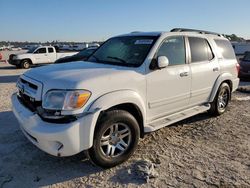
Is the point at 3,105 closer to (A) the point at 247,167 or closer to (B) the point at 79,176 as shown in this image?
(B) the point at 79,176

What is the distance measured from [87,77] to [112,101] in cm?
46

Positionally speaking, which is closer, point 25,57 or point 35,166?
point 35,166

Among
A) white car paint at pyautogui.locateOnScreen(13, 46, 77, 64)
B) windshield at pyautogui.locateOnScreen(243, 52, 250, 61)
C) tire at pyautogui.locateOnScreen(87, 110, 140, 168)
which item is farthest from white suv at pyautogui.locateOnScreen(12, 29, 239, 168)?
white car paint at pyautogui.locateOnScreen(13, 46, 77, 64)

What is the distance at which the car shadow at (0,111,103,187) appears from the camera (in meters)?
3.71

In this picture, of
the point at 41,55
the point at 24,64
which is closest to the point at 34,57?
the point at 41,55

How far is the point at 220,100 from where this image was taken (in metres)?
6.61

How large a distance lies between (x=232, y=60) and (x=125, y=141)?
13.1 ft

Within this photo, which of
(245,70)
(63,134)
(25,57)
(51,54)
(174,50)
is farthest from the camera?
(51,54)

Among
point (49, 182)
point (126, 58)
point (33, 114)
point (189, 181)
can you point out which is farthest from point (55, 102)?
point (189, 181)

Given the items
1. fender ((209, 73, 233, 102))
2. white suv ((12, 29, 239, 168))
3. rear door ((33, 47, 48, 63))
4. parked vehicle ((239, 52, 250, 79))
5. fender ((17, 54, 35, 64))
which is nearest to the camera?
white suv ((12, 29, 239, 168))

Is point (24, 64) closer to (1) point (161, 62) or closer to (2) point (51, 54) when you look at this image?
(2) point (51, 54)

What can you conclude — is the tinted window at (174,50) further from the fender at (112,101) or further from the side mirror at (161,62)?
the fender at (112,101)

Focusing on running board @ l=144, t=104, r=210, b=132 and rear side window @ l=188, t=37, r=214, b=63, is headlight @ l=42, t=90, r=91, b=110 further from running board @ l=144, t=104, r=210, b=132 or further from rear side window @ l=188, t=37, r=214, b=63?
rear side window @ l=188, t=37, r=214, b=63

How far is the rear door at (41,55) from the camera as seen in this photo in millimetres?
21625
